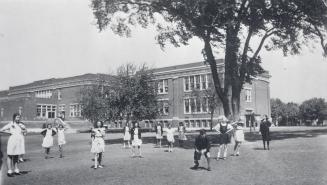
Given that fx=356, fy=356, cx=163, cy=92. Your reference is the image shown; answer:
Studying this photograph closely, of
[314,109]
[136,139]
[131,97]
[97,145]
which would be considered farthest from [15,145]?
[314,109]

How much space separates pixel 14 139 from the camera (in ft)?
36.2

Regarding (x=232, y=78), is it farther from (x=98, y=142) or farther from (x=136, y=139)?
(x=98, y=142)

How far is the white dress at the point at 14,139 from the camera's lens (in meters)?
10.9

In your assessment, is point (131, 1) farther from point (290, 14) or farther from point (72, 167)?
point (72, 167)

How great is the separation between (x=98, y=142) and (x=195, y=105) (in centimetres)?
3963

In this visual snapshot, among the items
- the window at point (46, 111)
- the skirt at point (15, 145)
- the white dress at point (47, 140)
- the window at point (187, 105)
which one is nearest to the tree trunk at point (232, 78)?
the white dress at point (47, 140)

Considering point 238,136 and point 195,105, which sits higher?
point 195,105

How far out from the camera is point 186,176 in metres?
10.6

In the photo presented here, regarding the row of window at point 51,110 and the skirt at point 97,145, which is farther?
the row of window at point 51,110

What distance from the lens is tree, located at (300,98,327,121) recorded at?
76312mm

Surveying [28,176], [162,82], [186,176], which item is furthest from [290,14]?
[162,82]

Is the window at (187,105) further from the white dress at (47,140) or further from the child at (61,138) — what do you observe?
the white dress at (47,140)

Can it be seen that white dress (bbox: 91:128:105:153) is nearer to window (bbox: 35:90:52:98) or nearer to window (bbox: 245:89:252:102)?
window (bbox: 245:89:252:102)

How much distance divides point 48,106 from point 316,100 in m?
55.9
